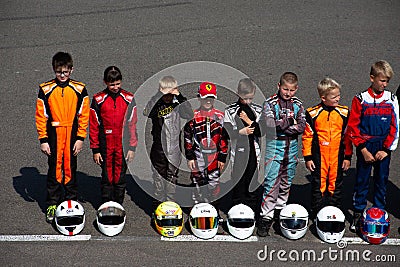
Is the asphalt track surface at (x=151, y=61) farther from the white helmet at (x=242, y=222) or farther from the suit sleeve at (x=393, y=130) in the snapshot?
the suit sleeve at (x=393, y=130)

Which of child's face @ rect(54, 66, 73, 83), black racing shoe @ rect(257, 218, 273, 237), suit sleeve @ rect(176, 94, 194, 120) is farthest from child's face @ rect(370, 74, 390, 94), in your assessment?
child's face @ rect(54, 66, 73, 83)

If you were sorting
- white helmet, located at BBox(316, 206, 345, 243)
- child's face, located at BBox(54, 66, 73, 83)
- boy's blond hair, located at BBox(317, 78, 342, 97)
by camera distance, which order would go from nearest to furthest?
1. white helmet, located at BBox(316, 206, 345, 243)
2. boy's blond hair, located at BBox(317, 78, 342, 97)
3. child's face, located at BBox(54, 66, 73, 83)

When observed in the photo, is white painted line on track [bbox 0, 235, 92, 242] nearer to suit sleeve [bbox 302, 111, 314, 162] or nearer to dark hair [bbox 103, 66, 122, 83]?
dark hair [bbox 103, 66, 122, 83]

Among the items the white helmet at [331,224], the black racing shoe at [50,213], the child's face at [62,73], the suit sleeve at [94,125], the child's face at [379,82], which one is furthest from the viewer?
the black racing shoe at [50,213]

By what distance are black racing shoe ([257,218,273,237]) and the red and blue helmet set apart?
1205 millimetres

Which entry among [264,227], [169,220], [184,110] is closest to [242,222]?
[264,227]

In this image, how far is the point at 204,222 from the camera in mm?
8594

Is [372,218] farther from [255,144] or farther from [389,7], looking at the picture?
[389,7]

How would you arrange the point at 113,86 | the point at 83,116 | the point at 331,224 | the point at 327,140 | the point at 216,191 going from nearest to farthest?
the point at 331,224
the point at 327,140
the point at 113,86
the point at 83,116
the point at 216,191

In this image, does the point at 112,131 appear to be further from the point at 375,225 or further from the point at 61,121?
the point at 375,225

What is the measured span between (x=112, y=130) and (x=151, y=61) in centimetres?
572

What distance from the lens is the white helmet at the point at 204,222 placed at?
8.59 metres

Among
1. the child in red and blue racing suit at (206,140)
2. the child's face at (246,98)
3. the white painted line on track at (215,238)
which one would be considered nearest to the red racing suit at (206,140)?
the child in red and blue racing suit at (206,140)

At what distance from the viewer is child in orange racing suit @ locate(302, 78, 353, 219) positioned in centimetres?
859
